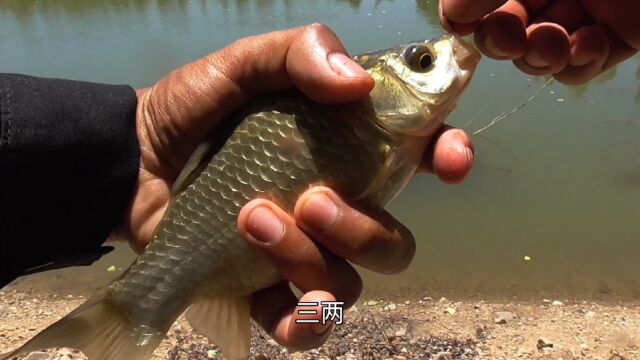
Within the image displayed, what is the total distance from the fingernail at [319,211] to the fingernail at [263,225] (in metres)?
0.10

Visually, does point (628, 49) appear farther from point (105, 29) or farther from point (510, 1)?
point (105, 29)

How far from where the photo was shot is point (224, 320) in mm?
2211

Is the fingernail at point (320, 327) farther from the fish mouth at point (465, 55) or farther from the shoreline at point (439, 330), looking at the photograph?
the shoreline at point (439, 330)

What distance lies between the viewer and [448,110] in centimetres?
191

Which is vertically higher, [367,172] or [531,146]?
[367,172]

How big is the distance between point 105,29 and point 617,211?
31.2 ft

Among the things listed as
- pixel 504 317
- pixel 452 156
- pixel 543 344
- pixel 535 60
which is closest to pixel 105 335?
pixel 452 156

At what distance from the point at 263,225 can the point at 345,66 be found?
0.53 meters

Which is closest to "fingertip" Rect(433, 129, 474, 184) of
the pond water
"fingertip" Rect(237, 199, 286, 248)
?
"fingertip" Rect(237, 199, 286, 248)

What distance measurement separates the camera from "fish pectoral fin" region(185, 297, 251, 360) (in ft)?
7.12

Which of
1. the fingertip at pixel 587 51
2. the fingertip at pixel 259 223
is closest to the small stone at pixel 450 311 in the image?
the fingertip at pixel 587 51

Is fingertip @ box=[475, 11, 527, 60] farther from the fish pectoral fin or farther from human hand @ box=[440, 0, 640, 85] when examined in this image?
the fish pectoral fin

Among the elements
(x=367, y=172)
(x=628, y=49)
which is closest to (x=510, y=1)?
(x=628, y=49)

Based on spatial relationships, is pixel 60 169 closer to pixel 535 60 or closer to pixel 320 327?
pixel 320 327
